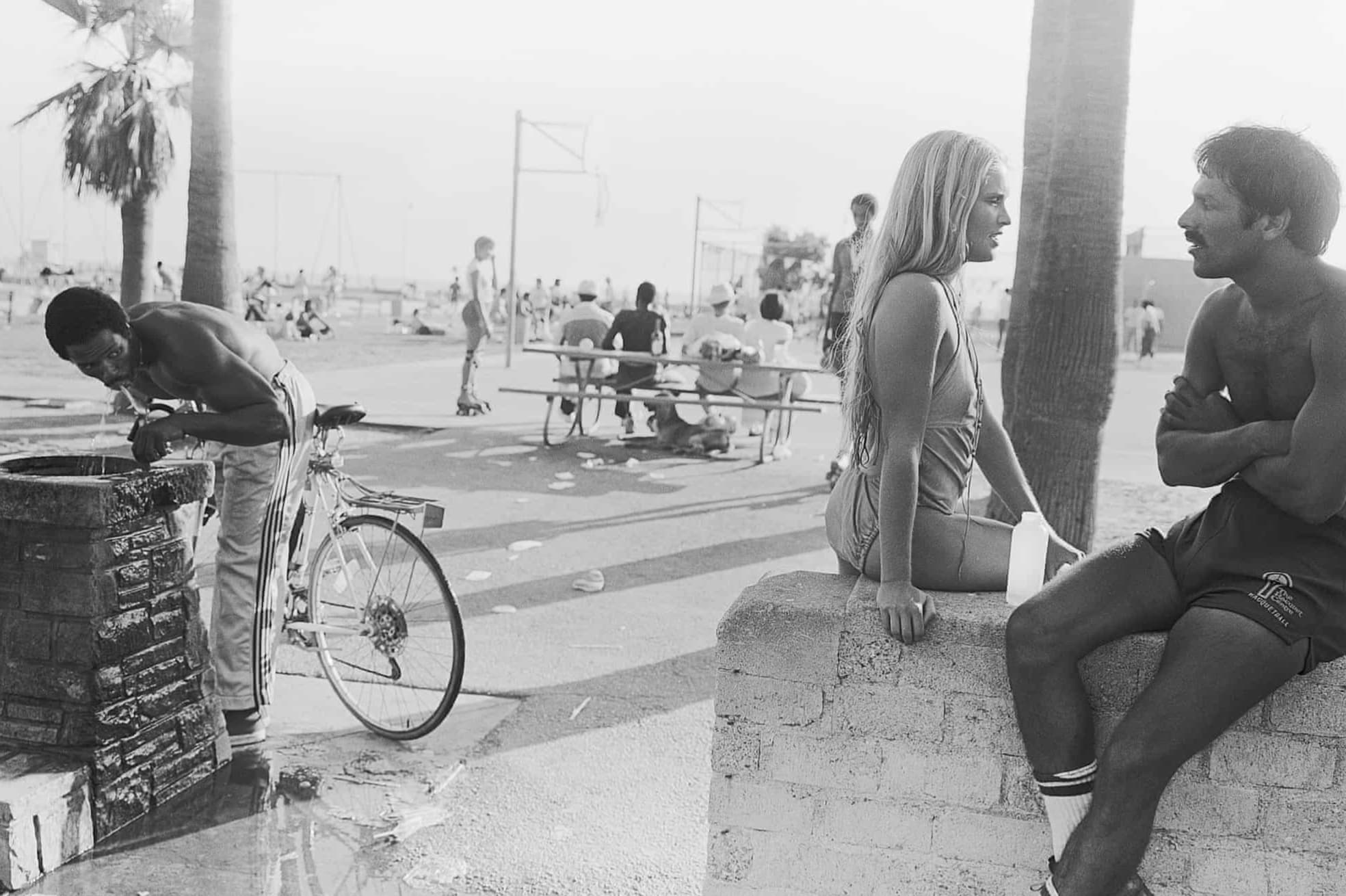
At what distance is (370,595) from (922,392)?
2443mm

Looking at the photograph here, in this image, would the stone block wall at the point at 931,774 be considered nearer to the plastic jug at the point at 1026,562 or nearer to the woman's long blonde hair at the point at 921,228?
the plastic jug at the point at 1026,562

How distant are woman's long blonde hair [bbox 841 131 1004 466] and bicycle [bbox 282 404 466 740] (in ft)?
6.09

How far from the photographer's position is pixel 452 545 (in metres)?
7.71

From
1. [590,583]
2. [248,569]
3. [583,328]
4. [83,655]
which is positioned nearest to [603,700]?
[248,569]

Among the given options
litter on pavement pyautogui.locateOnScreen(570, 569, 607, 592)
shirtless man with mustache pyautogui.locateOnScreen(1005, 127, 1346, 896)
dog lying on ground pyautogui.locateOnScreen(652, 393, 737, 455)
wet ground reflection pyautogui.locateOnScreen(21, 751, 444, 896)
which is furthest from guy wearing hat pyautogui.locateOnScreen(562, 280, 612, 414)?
shirtless man with mustache pyautogui.locateOnScreen(1005, 127, 1346, 896)

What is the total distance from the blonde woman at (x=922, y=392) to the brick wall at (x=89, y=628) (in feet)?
7.02

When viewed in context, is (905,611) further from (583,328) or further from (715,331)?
(583,328)

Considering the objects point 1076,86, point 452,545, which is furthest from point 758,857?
point 452,545

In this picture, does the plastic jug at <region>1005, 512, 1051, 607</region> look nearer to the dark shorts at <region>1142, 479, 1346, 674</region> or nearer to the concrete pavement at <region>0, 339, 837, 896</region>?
the dark shorts at <region>1142, 479, 1346, 674</region>

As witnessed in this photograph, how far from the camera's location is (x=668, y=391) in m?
12.0

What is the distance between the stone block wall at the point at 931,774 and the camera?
A: 2730mm

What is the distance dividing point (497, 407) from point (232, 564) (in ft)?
34.6

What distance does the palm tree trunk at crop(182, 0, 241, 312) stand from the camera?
9.41m

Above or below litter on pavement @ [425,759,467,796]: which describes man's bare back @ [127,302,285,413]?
above
